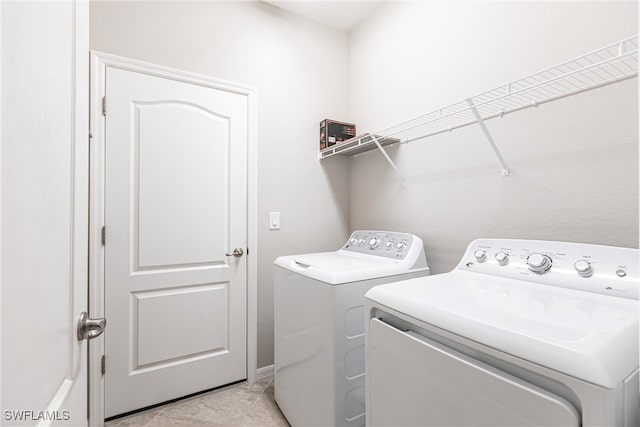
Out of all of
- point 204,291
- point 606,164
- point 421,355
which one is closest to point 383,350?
point 421,355

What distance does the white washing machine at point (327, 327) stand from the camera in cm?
129

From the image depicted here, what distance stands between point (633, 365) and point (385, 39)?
7.18ft

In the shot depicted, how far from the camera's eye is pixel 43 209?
49 centimetres

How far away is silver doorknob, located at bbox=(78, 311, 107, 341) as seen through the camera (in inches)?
26.4

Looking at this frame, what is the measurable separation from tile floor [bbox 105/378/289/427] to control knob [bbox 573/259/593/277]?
1.60m

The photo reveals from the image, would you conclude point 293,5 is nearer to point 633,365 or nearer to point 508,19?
point 508,19

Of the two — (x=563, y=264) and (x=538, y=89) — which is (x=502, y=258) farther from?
(x=538, y=89)

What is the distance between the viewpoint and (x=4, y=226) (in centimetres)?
37

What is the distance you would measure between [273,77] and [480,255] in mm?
1827

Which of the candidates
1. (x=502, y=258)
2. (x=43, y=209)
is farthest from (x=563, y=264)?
(x=43, y=209)

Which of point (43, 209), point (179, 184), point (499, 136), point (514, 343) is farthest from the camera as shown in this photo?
point (179, 184)

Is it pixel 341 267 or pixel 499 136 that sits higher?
pixel 499 136

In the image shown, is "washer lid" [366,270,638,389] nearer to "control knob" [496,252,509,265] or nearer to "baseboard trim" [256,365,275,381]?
"control knob" [496,252,509,265]

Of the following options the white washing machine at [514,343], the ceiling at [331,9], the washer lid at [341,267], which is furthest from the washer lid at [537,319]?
the ceiling at [331,9]
